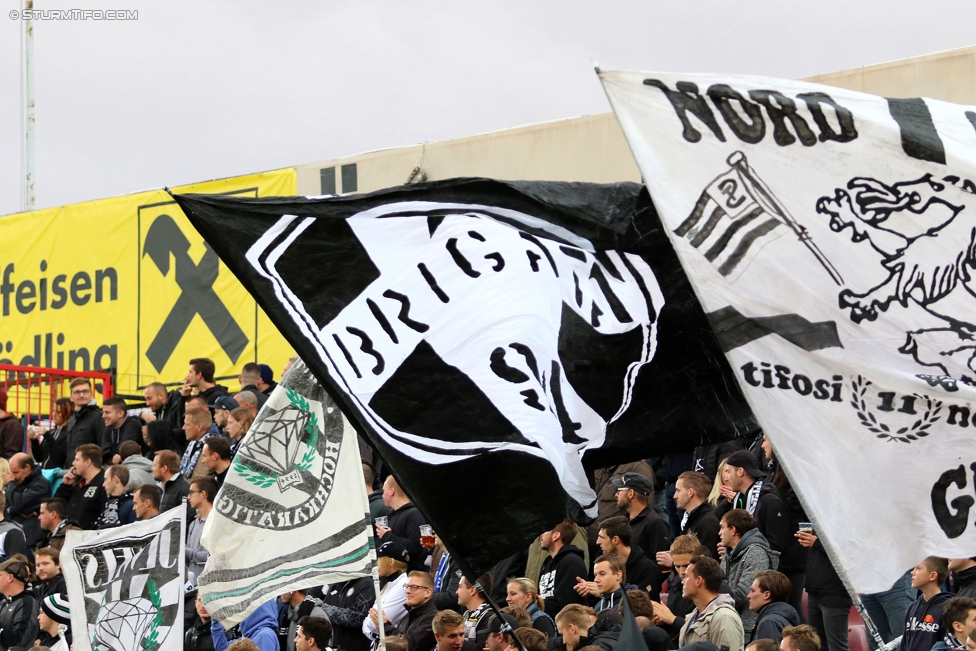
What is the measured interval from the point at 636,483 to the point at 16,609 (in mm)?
5125

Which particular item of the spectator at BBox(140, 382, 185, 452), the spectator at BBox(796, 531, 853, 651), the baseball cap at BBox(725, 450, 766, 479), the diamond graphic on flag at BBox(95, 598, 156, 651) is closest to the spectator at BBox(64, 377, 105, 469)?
the spectator at BBox(140, 382, 185, 452)

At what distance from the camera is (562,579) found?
34.1 ft

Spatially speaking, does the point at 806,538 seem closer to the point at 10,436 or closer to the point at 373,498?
the point at 373,498

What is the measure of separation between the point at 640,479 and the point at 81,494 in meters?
5.85

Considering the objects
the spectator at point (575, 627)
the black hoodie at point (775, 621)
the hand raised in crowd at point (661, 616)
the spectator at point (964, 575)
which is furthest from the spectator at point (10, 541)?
the spectator at point (964, 575)

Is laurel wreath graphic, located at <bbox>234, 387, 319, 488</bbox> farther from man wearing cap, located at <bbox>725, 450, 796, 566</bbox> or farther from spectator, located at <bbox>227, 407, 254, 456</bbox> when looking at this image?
spectator, located at <bbox>227, 407, 254, 456</bbox>

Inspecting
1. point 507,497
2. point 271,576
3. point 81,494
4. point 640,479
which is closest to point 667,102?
point 507,497

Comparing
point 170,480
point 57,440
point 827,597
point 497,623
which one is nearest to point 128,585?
point 497,623

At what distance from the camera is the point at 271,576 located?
9250mm

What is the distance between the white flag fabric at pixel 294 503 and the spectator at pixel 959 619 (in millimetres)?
3405

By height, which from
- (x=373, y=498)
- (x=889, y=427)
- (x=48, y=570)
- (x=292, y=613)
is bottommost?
(x=292, y=613)

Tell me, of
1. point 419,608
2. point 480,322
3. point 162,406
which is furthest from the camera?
point 162,406

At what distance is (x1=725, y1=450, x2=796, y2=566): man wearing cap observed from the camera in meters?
9.92

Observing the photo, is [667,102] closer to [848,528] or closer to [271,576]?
[848,528]
